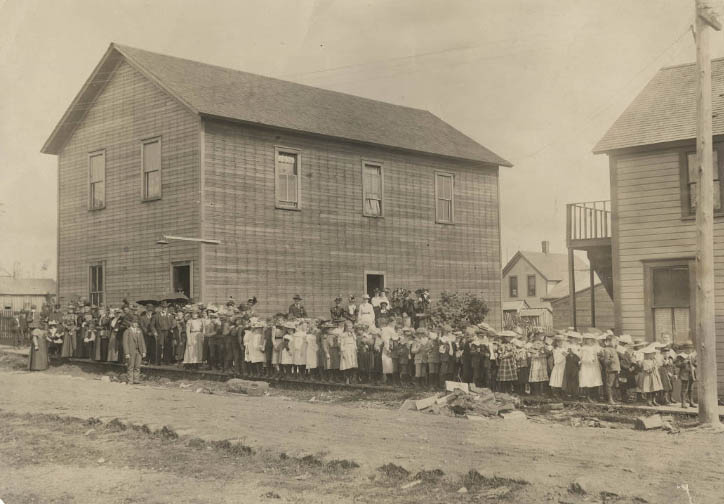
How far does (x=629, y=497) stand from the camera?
7.02 m

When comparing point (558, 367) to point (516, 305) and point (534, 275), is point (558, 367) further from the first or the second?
point (534, 275)

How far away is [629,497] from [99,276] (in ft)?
65.8

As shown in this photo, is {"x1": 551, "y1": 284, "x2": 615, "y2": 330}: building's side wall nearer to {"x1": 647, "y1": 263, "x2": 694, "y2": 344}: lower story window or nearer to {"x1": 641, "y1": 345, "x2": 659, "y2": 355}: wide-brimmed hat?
{"x1": 647, "y1": 263, "x2": 694, "y2": 344}: lower story window

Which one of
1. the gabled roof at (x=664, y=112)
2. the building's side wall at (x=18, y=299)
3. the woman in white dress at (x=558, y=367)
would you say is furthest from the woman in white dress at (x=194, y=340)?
the building's side wall at (x=18, y=299)

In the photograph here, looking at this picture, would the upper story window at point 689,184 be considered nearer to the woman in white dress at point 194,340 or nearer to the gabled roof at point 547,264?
the woman in white dress at point 194,340

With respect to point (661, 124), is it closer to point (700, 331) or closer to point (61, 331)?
point (700, 331)

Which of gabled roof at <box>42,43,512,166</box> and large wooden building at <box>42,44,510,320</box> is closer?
large wooden building at <box>42,44,510,320</box>

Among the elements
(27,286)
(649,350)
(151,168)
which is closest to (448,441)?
(649,350)

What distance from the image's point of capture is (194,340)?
60.7 feet

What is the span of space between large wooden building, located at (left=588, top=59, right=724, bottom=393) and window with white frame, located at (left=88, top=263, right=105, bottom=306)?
50.5ft

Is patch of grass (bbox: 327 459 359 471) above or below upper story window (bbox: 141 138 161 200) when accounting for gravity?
below

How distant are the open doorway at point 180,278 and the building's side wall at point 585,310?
32.3 metres

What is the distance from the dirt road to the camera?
25.2 feet

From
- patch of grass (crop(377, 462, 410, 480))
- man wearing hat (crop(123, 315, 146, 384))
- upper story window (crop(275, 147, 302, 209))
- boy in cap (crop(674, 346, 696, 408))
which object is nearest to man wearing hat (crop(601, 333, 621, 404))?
boy in cap (crop(674, 346, 696, 408))
